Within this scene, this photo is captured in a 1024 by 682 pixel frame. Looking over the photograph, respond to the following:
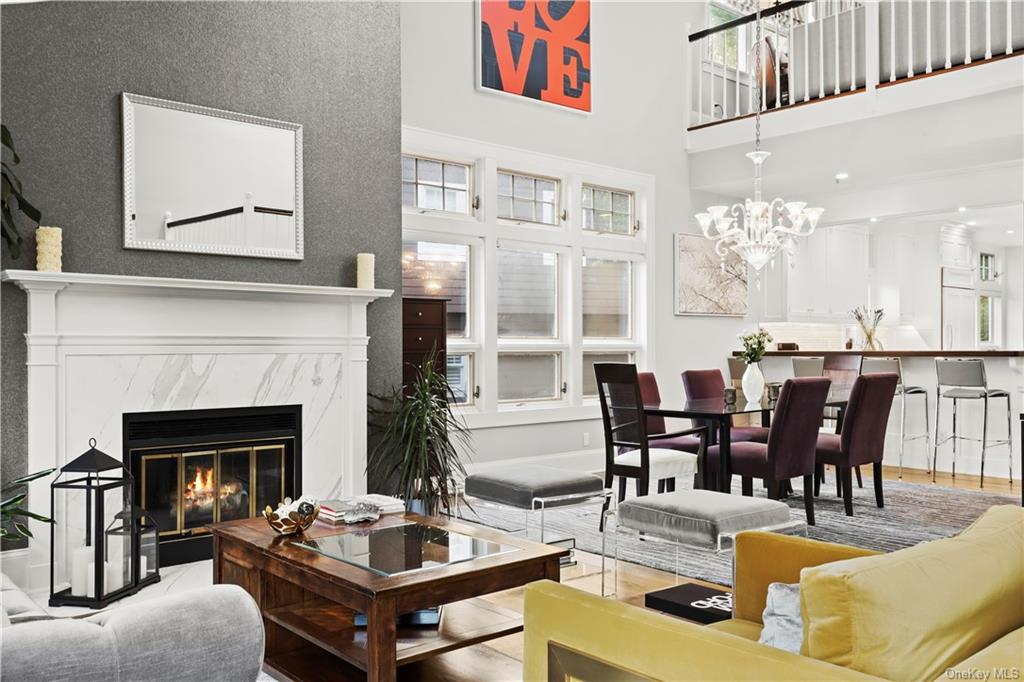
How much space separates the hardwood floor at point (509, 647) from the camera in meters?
2.88

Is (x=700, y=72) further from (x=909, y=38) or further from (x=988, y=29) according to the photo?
(x=988, y=29)

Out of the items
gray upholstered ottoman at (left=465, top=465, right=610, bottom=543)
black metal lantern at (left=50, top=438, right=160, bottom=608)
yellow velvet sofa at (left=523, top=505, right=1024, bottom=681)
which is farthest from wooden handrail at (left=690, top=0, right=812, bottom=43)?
yellow velvet sofa at (left=523, top=505, right=1024, bottom=681)

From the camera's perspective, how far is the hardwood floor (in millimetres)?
2881

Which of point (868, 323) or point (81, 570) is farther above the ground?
point (868, 323)

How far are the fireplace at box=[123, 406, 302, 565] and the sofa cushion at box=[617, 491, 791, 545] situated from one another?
203 cm

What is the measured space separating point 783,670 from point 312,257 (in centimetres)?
397

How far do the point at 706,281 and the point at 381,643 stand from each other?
20.9 feet

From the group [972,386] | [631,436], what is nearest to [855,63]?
[972,386]

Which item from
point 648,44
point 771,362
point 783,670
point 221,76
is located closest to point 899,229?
point 771,362

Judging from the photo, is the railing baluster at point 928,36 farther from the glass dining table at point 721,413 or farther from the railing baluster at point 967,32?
the glass dining table at point 721,413

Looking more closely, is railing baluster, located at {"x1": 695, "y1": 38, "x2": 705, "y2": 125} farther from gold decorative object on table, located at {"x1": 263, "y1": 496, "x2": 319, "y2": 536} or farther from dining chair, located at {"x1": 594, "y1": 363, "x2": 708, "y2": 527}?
gold decorative object on table, located at {"x1": 263, "y1": 496, "x2": 319, "y2": 536}

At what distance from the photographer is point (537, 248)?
22.6ft

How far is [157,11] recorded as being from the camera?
4.27m

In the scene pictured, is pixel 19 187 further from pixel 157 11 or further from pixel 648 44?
pixel 648 44
